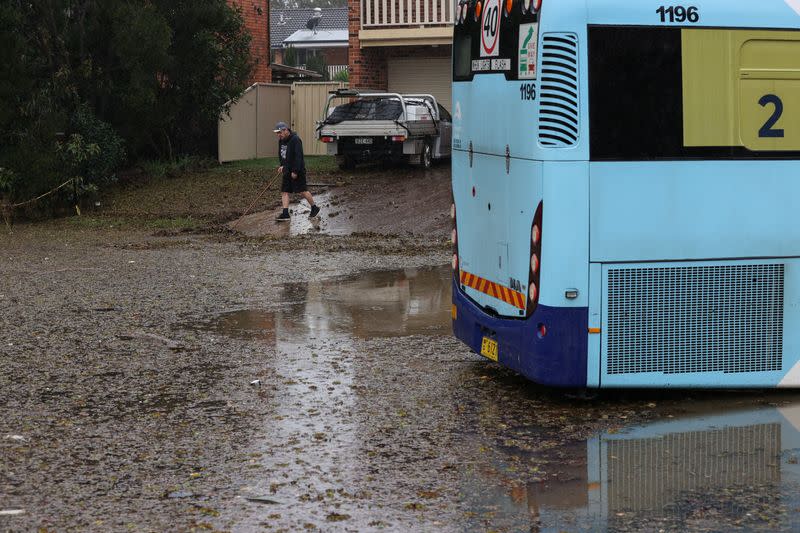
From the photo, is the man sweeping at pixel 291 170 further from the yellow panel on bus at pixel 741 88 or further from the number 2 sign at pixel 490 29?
the yellow panel on bus at pixel 741 88

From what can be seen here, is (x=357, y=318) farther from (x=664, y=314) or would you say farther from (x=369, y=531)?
(x=369, y=531)

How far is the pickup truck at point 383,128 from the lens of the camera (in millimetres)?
27484

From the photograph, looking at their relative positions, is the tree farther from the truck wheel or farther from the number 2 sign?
the number 2 sign

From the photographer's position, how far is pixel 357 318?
12461 millimetres

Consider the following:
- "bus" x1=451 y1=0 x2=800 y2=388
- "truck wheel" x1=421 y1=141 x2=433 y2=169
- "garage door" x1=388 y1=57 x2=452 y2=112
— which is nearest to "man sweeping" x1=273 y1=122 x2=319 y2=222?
"truck wheel" x1=421 y1=141 x2=433 y2=169

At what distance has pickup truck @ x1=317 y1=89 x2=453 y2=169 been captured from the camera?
2748 cm

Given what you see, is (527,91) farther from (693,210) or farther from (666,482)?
(666,482)

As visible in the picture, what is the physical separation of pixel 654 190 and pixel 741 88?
91 centimetres

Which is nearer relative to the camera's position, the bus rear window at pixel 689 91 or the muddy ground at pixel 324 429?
the muddy ground at pixel 324 429

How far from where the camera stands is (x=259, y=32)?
124 feet

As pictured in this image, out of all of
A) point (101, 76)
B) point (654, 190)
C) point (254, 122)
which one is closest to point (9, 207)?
point (101, 76)

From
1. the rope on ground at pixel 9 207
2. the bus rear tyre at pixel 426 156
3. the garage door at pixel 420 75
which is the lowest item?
the rope on ground at pixel 9 207

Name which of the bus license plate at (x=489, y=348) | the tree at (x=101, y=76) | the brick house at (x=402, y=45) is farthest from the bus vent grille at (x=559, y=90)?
the brick house at (x=402, y=45)

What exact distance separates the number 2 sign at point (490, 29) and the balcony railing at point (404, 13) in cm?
2332
